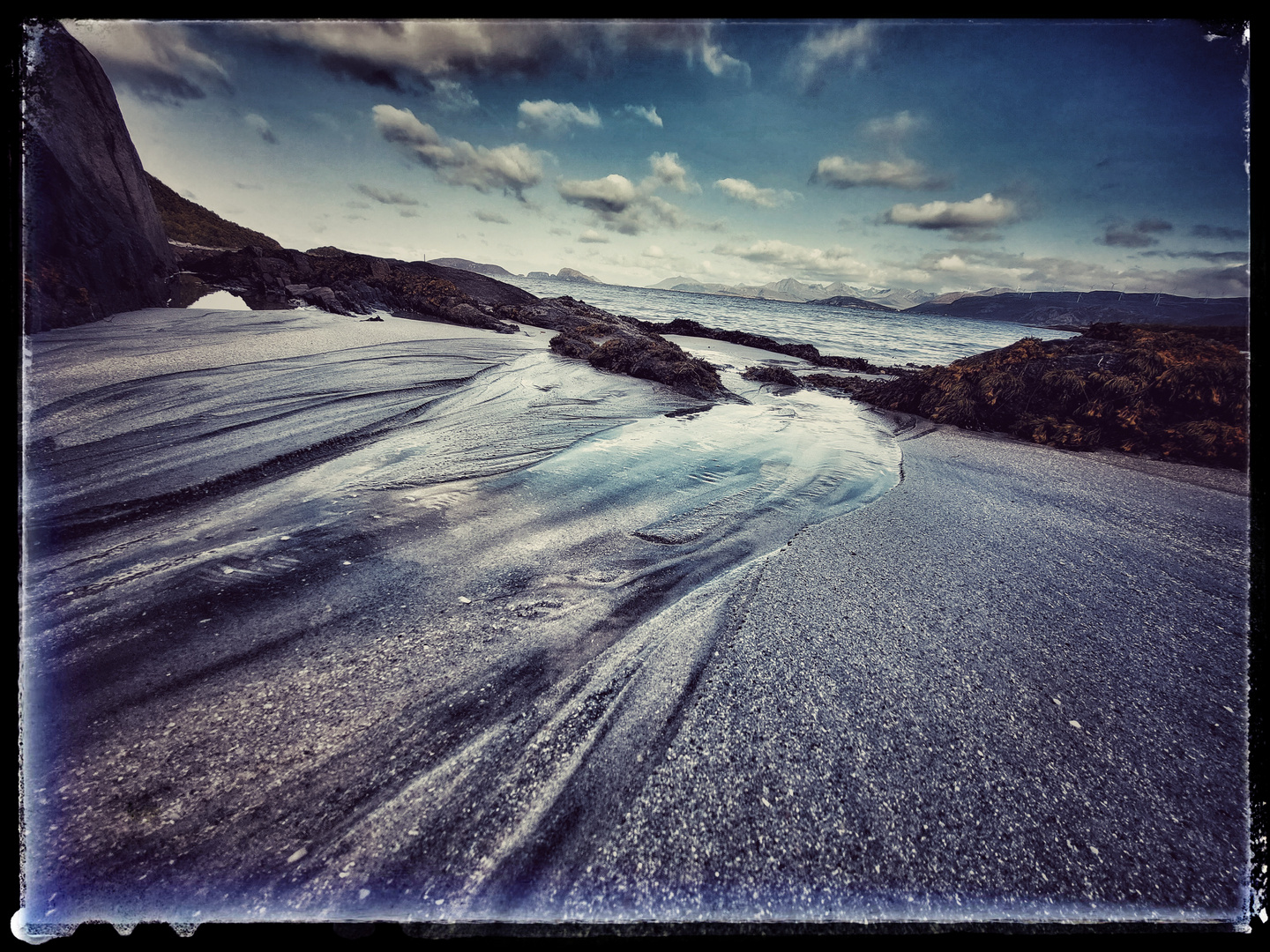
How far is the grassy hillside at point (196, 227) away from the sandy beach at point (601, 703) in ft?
49.3

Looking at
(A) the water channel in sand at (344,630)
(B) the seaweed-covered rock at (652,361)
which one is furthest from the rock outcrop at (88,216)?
(B) the seaweed-covered rock at (652,361)

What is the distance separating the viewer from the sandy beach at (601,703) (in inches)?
38.8

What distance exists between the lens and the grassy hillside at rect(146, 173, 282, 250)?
12511 millimetres

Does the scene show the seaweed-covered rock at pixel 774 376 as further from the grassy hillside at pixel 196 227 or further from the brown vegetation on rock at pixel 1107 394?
the grassy hillside at pixel 196 227

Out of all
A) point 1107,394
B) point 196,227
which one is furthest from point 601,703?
point 196,227

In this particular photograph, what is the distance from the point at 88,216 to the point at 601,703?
30.5ft

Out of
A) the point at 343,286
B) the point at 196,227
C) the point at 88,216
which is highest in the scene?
the point at 196,227

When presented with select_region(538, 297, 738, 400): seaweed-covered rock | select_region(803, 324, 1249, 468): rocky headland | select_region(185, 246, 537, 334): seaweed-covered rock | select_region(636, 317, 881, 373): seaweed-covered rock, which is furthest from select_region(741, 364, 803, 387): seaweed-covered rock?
select_region(185, 246, 537, 334): seaweed-covered rock

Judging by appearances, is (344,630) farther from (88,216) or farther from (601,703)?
(88,216)

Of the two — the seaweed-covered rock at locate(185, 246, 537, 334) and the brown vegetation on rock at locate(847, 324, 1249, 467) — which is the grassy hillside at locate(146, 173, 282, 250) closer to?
the seaweed-covered rock at locate(185, 246, 537, 334)

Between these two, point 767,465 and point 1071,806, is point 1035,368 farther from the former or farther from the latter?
point 1071,806

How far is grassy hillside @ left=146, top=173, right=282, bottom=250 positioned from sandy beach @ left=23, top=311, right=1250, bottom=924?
1502cm

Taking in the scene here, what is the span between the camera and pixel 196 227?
1464 cm

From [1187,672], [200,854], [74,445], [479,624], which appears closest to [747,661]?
[479,624]
